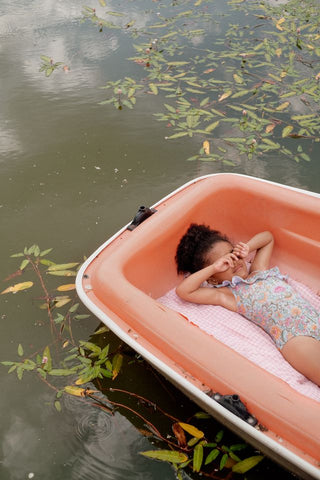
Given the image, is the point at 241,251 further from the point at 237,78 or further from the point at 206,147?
the point at 237,78

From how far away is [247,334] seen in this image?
1.79 m

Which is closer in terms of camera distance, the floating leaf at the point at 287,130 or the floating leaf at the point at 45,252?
the floating leaf at the point at 45,252

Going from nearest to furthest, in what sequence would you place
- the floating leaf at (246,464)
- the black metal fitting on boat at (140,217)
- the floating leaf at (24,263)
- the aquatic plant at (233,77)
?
the floating leaf at (246,464) → the black metal fitting on boat at (140,217) → the floating leaf at (24,263) → the aquatic plant at (233,77)

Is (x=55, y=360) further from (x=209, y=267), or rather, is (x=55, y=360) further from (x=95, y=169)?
(x=95, y=169)

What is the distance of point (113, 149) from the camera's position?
3.01 m

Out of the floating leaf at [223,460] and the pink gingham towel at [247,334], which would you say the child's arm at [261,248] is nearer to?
the pink gingham towel at [247,334]

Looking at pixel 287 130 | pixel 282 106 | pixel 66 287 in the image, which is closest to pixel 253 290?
pixel 66 287

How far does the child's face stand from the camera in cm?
187

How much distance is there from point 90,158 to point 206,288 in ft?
4.73

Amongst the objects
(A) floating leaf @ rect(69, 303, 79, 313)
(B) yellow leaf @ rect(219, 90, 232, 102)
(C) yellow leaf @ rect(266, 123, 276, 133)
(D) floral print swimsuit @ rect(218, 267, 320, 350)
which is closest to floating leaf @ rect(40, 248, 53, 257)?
(A) floating leaf @ rect(69, 303, 79, 313)

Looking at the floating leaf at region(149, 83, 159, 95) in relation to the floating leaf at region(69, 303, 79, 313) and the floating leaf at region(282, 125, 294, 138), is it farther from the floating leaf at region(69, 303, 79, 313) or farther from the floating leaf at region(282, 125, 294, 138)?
the floating leaf at region(69, 303, 79, 313)

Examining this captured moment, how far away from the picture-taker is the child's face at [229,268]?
6.13 ft

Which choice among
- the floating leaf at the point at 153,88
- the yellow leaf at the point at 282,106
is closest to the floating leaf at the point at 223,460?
the yellow leaf at the point at 282,106

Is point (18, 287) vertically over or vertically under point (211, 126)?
under
